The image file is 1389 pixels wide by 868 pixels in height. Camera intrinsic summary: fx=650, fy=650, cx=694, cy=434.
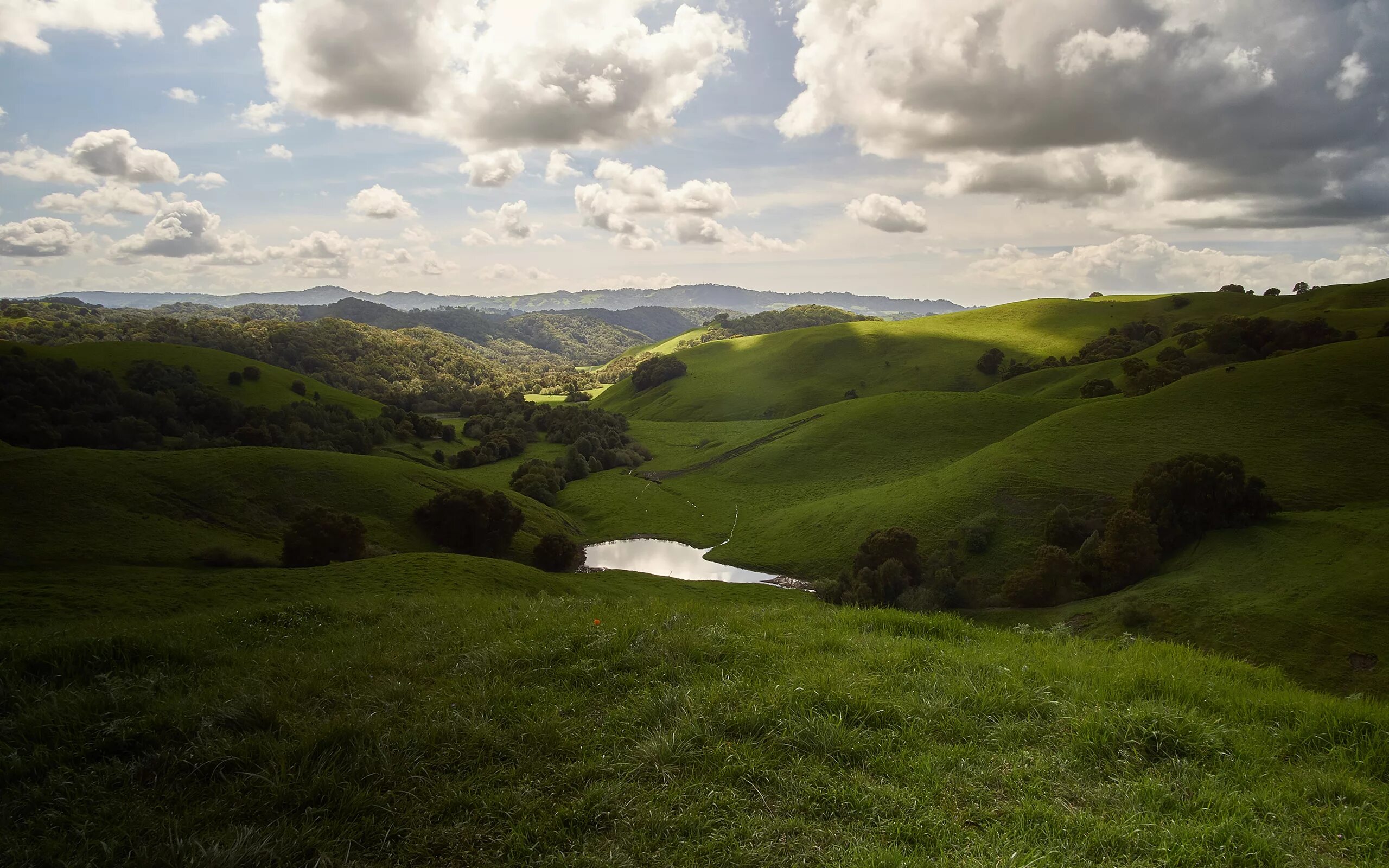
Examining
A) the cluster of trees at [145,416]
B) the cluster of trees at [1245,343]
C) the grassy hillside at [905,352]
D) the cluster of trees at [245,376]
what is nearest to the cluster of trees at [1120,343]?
the grassy hillside at [905,352]

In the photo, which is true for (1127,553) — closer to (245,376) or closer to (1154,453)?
(1154,453)

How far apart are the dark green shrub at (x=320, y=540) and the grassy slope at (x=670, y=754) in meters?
40.7

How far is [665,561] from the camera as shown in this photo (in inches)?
3049

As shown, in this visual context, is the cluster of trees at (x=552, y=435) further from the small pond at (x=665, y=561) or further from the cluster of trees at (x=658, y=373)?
the cluster of trees at (x=658, y=373)

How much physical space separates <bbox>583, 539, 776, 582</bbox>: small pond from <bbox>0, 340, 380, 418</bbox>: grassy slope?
278 feet

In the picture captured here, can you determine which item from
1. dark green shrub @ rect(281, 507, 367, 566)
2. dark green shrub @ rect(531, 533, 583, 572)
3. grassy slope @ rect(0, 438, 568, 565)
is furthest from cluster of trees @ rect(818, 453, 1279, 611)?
grassy slope @ rect(0, 438, 568, 565)

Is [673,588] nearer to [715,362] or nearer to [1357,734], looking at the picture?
[1357,734]

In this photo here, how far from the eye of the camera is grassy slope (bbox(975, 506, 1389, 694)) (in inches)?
1241

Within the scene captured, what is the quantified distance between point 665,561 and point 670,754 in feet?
234

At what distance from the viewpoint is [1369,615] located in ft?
107

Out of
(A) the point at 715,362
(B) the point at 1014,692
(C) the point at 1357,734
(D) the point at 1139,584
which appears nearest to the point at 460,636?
(B) the point at 1014,692

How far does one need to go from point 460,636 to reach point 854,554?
58.2 m

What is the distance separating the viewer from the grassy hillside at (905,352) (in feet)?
492

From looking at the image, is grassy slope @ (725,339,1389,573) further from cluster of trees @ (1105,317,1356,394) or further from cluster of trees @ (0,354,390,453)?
cluster of trees @ (0,354,390,453)
